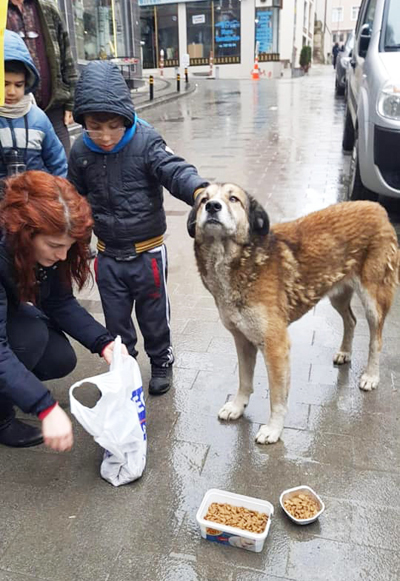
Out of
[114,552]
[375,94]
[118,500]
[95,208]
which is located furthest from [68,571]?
[375,94]

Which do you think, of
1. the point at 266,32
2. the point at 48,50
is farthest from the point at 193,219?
the point at 266,32

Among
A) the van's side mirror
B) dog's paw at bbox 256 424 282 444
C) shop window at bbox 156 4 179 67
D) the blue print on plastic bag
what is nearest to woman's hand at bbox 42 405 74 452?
the blue print on plastic bag

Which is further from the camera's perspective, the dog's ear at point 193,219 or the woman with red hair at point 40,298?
the dog's ear at point 193,219

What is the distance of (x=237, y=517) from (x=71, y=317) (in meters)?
1.46

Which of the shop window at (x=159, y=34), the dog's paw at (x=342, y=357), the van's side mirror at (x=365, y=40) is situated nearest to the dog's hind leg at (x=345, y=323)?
the dog's paw at (x=342, y=357)

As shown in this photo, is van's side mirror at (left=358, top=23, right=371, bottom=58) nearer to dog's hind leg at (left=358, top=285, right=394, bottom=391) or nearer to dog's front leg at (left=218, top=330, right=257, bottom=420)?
dog's hind leg at (left=358, top=285, right=394, bottom=391)

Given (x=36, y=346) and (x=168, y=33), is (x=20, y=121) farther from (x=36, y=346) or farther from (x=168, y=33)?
(x=168, y=33)

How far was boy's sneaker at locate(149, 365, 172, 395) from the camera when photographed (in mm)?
3512

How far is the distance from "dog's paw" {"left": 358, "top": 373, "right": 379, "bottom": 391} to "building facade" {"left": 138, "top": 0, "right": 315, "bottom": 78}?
3739cm

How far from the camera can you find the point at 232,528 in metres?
2.29

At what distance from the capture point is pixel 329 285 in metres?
3.17

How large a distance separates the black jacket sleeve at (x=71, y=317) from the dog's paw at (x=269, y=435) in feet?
3.37

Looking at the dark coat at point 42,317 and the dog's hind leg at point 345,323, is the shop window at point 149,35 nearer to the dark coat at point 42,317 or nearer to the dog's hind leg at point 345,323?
the dog's hind leg at point 345,323

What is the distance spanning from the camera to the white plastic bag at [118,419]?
246 centimetres
